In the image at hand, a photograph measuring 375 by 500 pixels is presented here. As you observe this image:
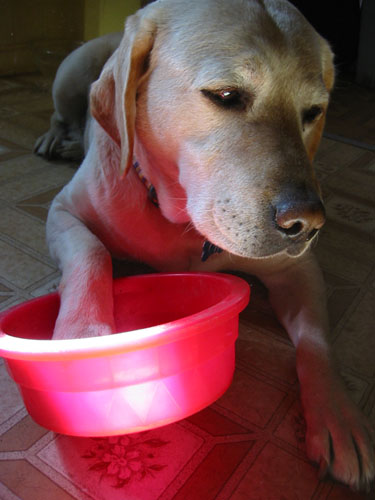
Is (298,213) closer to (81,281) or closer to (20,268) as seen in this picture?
(81,281)

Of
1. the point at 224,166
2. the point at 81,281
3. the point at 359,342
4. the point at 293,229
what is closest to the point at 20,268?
the point at 81,281

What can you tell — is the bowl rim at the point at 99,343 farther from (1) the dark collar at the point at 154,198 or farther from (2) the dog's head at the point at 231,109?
(1) the dark collar at the point at 154,198

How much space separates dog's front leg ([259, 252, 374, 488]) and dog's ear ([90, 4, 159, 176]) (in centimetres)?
52

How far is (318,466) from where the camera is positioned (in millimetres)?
926

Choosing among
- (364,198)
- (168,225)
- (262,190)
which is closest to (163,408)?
(262,190)

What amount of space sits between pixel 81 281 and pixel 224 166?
16.2 inches

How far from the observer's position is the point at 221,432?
3.24 feet

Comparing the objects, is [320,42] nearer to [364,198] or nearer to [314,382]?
[314,382]

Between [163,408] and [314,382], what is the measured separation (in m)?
0.36

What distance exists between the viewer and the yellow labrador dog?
93 centimetres

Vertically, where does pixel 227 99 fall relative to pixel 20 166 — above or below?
above

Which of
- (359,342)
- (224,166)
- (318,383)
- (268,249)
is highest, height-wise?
(224,166)

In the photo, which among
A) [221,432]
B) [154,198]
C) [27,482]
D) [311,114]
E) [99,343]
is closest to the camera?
[99,343]

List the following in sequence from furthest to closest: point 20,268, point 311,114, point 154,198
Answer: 1. point 20,268
2. point 154,198
3. point 311,114
